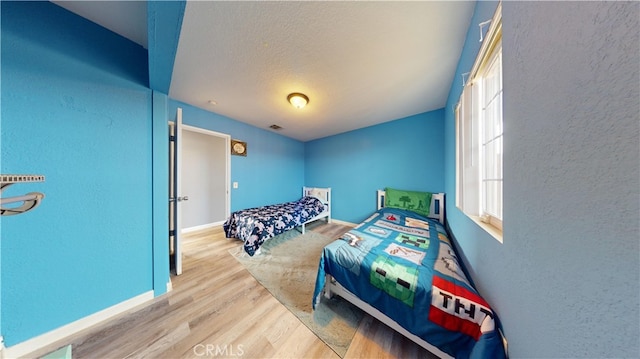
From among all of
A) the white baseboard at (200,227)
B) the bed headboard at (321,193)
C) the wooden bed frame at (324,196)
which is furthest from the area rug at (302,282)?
the white baseboard at (200,227)

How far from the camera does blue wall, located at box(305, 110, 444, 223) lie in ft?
8.70

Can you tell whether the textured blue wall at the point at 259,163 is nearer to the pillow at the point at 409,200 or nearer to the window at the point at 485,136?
the pillow at the point at 409,200

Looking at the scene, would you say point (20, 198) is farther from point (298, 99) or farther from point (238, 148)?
point (238, 148)

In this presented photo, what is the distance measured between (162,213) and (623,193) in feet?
8.24

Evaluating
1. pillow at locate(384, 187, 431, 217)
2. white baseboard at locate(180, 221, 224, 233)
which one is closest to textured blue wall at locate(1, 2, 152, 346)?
white baseboard at locate(180, 221, 224, 233)

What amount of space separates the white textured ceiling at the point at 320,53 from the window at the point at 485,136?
1.29 feet

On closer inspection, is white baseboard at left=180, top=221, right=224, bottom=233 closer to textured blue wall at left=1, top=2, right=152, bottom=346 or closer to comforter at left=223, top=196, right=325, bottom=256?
comforter at left=223, top=196, right=325, bottom=256

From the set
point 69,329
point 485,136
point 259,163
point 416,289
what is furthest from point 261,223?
point 485,136

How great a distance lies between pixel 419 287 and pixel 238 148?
10.6ft

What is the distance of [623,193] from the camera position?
0.32 m

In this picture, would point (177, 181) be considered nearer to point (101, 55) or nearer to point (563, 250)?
point (101, 55)

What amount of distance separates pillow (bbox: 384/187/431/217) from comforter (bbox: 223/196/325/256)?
1.42m

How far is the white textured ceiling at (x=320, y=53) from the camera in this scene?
111cm

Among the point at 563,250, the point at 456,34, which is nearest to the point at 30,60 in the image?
the point at 563,250
